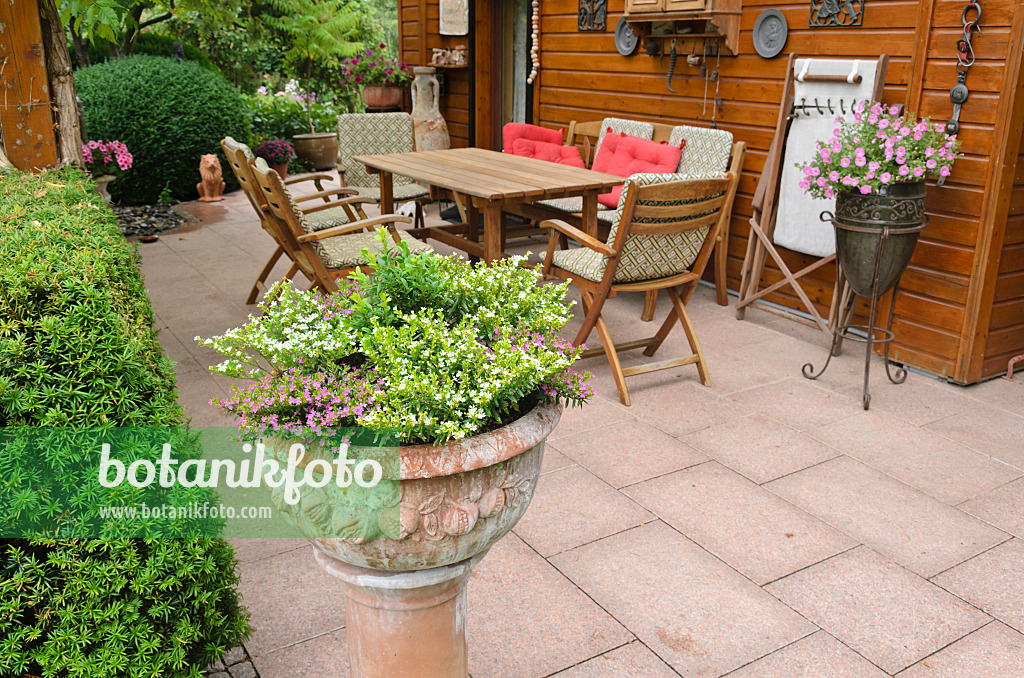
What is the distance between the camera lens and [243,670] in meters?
2.04

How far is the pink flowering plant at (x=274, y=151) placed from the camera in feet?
30.4

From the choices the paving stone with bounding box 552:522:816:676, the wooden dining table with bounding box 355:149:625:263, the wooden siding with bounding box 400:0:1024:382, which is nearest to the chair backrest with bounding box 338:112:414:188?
the wooden dining table with bounding box 355:149:625:263

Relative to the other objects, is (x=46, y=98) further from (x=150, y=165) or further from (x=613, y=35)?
(x=150, y=165)

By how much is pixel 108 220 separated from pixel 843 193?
293cm

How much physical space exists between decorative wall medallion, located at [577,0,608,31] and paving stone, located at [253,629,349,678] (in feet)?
16.3

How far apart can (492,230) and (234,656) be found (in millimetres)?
2751

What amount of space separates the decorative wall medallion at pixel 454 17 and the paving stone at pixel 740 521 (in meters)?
5.85

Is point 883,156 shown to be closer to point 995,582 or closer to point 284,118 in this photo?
point 995,582

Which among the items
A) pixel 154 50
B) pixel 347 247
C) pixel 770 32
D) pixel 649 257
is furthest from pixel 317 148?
pixel 649 257

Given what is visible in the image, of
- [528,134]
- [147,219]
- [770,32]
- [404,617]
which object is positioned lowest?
[147,219]

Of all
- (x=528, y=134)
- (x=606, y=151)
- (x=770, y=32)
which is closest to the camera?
(x=770, y=32)

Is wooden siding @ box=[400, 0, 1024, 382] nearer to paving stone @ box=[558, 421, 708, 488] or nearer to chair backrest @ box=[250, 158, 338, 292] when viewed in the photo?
paving stone @ box=[558, 421, 708, 488]

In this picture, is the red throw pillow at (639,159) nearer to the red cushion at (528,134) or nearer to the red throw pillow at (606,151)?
the red throw pillow at (606,151)

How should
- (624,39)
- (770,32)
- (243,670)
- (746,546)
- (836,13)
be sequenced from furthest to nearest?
(624,39) → (770,32) → (836,13) → (746,546) → (243,670)
